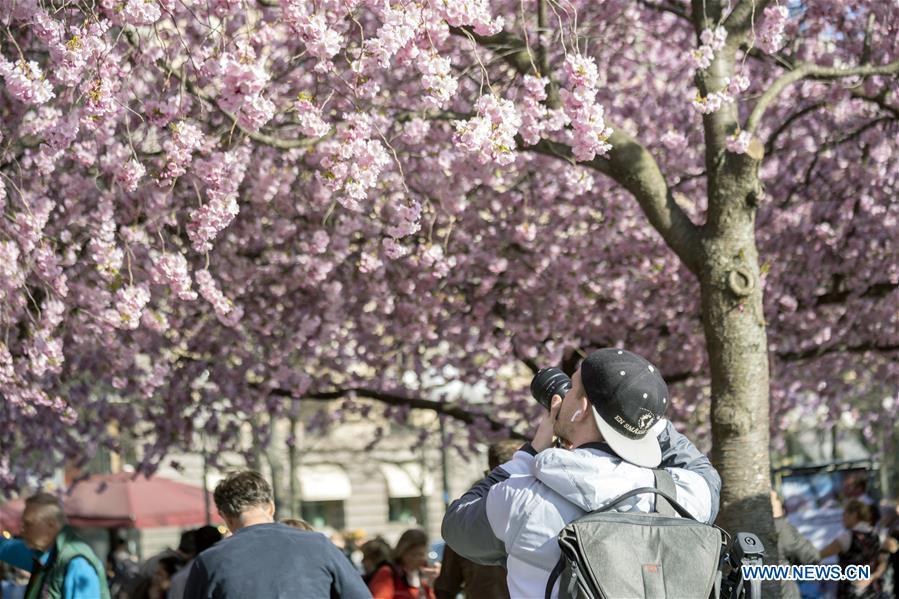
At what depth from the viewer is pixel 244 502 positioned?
16.9 ft

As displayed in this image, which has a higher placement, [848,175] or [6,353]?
[848,175]

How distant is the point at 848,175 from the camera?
12.2 metres

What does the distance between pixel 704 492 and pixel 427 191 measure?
6868 millimetres

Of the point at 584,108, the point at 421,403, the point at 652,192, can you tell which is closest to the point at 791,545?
the point at 652,192

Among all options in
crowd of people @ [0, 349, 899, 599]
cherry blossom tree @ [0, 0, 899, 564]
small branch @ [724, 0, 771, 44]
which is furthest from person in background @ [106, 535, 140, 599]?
small branch @ [724, 0, 771, 44]

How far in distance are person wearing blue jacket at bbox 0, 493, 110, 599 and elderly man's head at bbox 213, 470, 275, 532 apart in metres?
1.61

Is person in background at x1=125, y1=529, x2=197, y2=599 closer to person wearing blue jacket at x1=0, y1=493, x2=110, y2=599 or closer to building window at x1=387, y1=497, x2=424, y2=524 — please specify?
person wearing blue jacket at x1=0, y1=493, x2=110, y2=599

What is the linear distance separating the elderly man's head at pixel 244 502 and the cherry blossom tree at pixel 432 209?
6.84ft

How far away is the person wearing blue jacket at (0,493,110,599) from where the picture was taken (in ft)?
21.4

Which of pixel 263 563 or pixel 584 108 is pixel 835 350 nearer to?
pixel 584 108

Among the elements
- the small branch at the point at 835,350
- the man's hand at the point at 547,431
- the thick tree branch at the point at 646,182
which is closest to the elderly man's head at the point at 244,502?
the man's hand at the point at 547,431

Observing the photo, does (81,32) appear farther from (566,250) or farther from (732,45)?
(566,250)

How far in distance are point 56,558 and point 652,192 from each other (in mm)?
3793

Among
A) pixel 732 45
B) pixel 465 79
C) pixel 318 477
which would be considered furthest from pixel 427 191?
pixel 318 477
